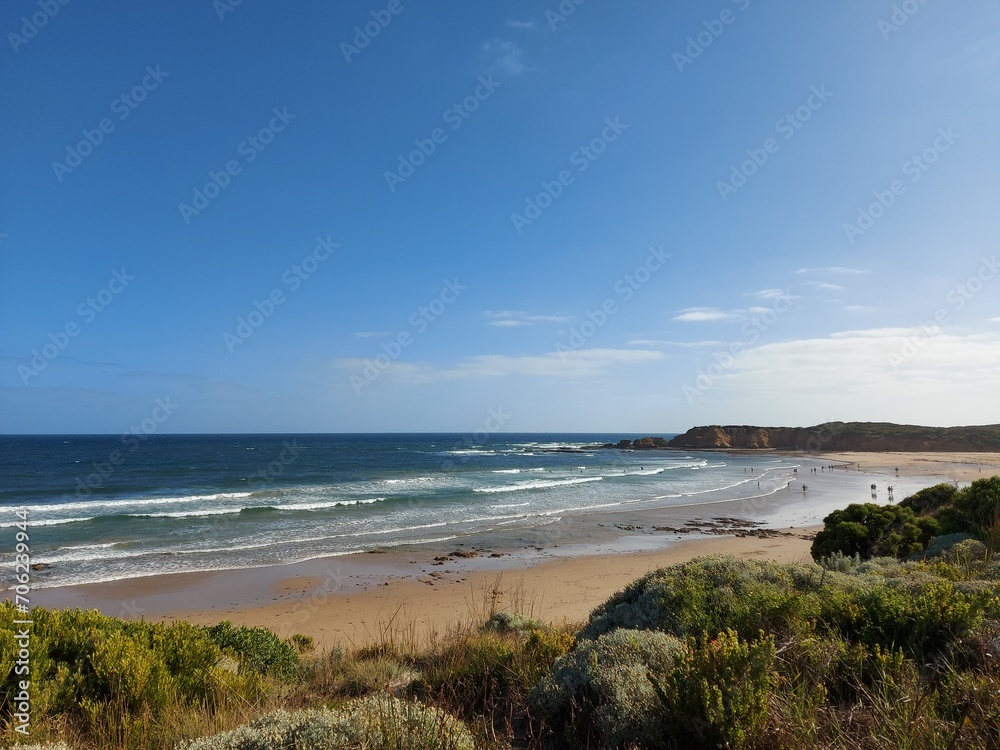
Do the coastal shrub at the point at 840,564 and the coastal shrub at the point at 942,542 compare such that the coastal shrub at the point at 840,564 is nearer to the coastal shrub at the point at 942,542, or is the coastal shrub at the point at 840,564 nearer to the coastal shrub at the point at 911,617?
the coastal shrub at the point at 942,542

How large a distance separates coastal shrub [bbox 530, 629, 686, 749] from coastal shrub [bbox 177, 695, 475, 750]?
0.86m

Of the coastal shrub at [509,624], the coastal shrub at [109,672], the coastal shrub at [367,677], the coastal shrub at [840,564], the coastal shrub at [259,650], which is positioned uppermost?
the coastal shrub at [109,672]

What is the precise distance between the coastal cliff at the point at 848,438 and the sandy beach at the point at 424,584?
3231 inches

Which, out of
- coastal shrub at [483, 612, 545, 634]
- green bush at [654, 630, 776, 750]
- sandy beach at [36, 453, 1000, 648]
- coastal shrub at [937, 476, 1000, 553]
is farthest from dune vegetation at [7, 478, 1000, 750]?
coastal shrub at [937, 476, 1000, 553]

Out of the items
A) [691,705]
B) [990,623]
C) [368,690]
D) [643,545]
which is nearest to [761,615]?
[990,623]

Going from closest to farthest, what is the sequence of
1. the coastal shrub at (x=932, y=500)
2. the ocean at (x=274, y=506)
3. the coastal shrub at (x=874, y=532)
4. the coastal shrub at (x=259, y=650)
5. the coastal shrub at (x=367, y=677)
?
1. the coastal shrub at (x=367, y=677)
2. the coastal shrub at (x=259, y=650)
3. the coastal shrub at (x=874, y=532)
4. the coastal shrub at (x=932, y=500)
5. the ocean at (x=274, y=506)

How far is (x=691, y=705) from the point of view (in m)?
3.08

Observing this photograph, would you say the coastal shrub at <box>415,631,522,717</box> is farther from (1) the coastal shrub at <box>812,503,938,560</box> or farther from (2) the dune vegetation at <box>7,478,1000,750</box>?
(1) the coastal shrub at <box>812,503,938,560</box>

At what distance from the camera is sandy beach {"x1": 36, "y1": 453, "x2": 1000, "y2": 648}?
12.3m

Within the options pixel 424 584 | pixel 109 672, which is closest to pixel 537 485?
pixel 424 584

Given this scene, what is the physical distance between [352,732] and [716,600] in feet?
12.2

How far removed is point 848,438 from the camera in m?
97.7

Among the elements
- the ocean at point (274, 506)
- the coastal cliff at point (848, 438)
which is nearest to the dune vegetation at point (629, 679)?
the ocean at point (274, 506)

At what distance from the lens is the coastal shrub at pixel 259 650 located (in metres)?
6.24
